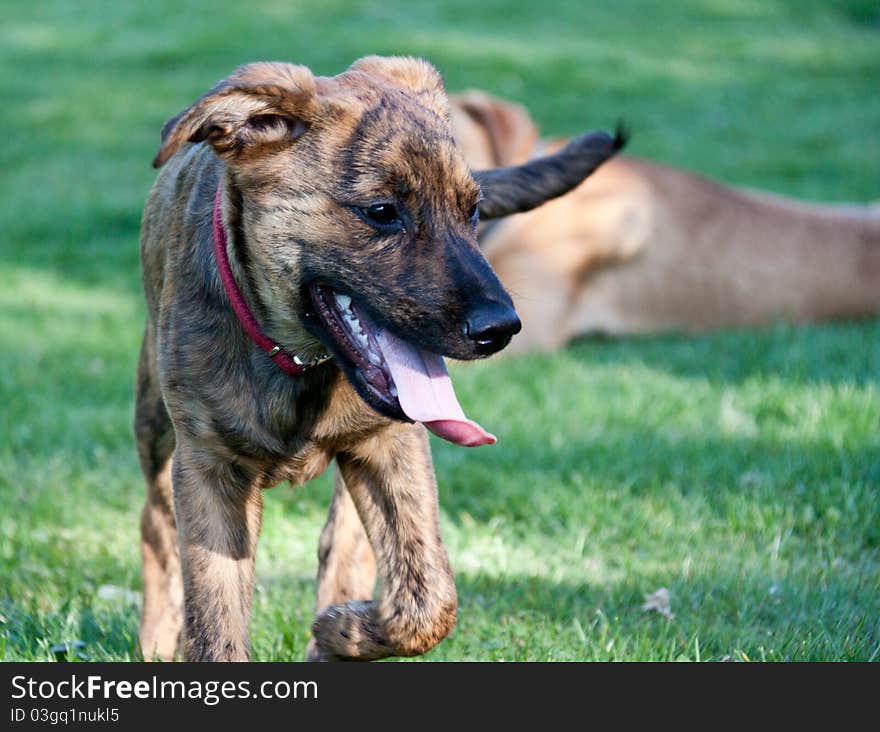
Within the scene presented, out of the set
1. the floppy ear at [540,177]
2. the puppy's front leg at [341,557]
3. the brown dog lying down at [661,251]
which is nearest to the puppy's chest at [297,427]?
the puppy's front leg at [341,557]

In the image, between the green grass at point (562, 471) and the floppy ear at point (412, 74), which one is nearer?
the floppy ear at point (412, 74)

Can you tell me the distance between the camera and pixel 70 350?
7832mm

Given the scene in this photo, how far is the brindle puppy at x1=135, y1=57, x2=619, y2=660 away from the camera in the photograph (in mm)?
3375

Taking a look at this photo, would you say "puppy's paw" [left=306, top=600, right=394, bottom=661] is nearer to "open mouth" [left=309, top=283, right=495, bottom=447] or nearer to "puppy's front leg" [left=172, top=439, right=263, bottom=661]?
"puppy's front leg" [left=172, top=439, right=263, bottom=661]

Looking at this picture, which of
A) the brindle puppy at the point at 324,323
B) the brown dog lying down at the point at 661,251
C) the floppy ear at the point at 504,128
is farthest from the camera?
the brown dog lying down at the point at 661,251

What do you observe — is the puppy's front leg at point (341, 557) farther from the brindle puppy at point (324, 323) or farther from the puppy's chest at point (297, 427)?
the puppy's chest at point (297, 427)

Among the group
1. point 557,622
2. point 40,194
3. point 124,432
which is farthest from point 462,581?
point 40,194

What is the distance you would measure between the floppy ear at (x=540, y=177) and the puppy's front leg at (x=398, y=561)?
122 centimetres

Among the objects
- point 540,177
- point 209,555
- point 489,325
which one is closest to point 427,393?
point 489,325

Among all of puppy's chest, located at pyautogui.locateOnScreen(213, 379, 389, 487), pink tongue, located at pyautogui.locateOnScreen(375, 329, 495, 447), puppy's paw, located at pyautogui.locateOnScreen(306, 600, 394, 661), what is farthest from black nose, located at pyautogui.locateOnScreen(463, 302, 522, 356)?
puppy's paw, located at pyautogui.locateOnScreen(306, 600, 394, 661)

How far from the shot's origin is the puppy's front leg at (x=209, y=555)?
12.1 feet

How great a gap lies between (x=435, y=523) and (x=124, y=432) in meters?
3.00

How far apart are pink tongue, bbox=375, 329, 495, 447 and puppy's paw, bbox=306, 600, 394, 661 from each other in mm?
726
